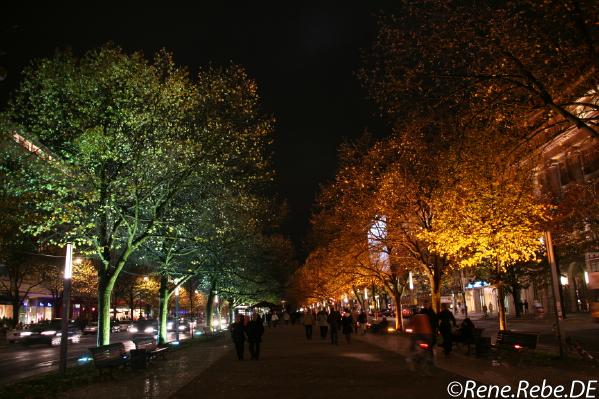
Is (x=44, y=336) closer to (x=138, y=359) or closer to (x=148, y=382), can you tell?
(x=138, y=359)

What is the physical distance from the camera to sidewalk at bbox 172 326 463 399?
1093 centimetres

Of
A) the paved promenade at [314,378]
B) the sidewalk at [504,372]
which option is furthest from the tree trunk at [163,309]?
the sidewalk at [504,372]

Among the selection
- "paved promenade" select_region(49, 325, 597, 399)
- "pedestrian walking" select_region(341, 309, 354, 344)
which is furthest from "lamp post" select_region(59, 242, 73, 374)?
"pedestrian walking" select_region(341, 309, 354, 344)

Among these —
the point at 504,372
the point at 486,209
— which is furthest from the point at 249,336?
the point at 486,209

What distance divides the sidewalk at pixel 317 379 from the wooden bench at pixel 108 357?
245 cm

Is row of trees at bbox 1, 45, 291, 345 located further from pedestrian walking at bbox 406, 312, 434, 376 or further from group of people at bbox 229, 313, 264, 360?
pedestrian walking at bbox 406, 312, 434, 376

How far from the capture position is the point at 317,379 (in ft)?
42.8

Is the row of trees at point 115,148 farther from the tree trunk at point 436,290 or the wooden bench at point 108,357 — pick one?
the tree trunk at point 436,290

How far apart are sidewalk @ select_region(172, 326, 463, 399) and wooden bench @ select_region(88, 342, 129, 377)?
245 cm

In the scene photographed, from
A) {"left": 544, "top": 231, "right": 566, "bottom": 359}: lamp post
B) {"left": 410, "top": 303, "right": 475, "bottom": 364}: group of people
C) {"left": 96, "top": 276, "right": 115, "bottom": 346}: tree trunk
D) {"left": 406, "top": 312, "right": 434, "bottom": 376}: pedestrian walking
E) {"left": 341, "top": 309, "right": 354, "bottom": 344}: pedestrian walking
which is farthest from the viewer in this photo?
{"left": 341, "top": 309, "right": 354, "bottom": 344}: pedestrian walking

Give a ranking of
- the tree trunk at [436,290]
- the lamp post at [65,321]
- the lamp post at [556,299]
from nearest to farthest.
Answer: the lamp post at [556,299], the lamp post at [65,321], the tree trunk at [436,290]

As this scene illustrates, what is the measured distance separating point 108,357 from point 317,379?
20.9 feet

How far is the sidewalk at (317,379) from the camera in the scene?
430 inches

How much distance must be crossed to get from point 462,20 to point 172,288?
2459cm
